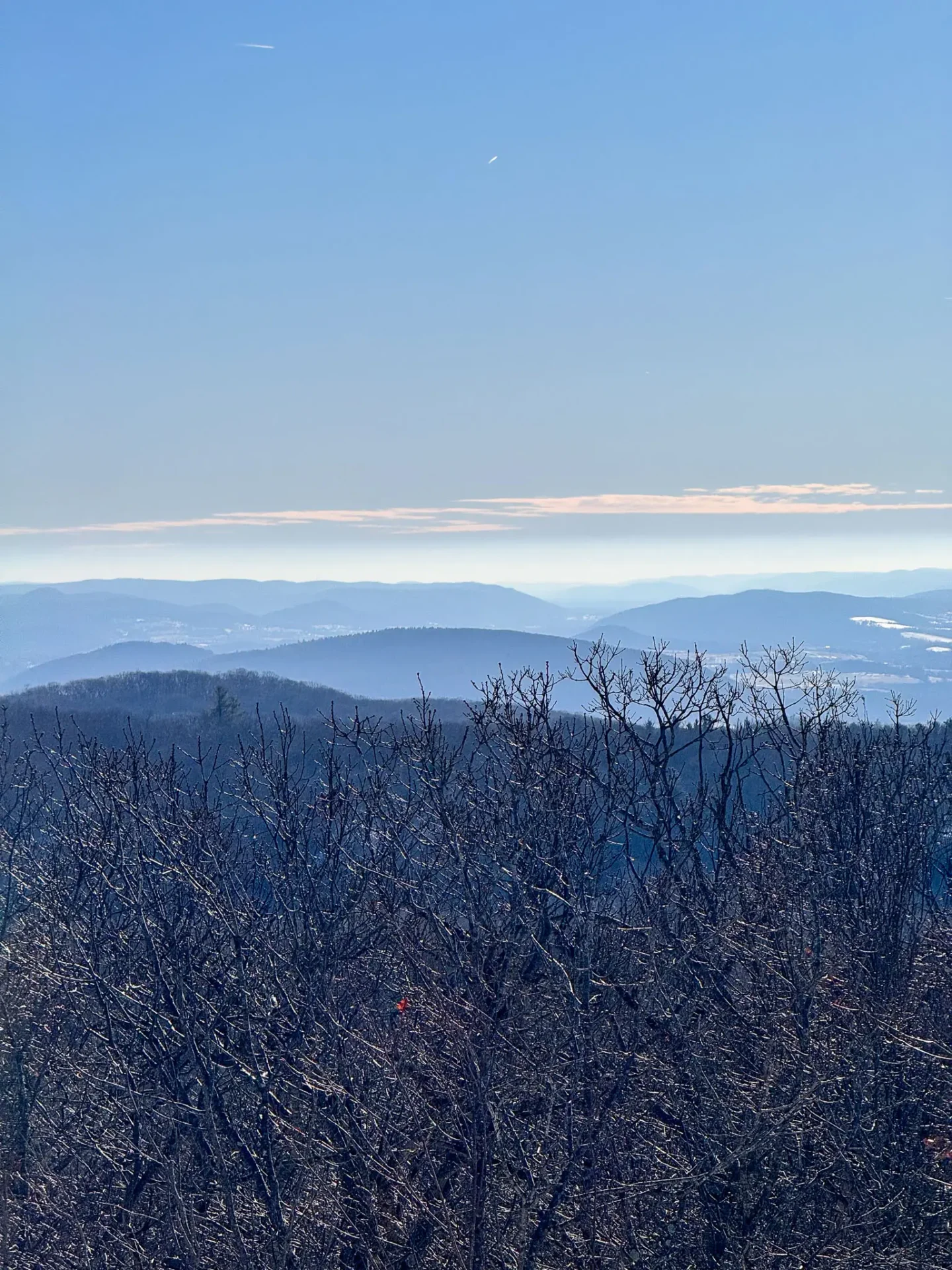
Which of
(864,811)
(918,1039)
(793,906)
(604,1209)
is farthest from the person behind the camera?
(864,811)

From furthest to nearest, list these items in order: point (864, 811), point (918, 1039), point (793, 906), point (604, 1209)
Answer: point (864, 811)
point (793, 906)
point (918, 1039)
point (604, 1209)

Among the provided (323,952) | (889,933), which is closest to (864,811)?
(889,933)

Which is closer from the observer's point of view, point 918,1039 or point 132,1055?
point 918,1039

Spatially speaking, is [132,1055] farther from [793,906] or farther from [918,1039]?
[918,1039]

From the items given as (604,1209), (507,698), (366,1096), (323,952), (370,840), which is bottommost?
(604,1209)

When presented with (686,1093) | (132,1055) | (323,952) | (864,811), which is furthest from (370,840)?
(864,811)

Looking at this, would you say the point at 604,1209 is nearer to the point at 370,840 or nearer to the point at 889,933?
the point at 889,933

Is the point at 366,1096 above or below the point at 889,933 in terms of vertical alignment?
below
